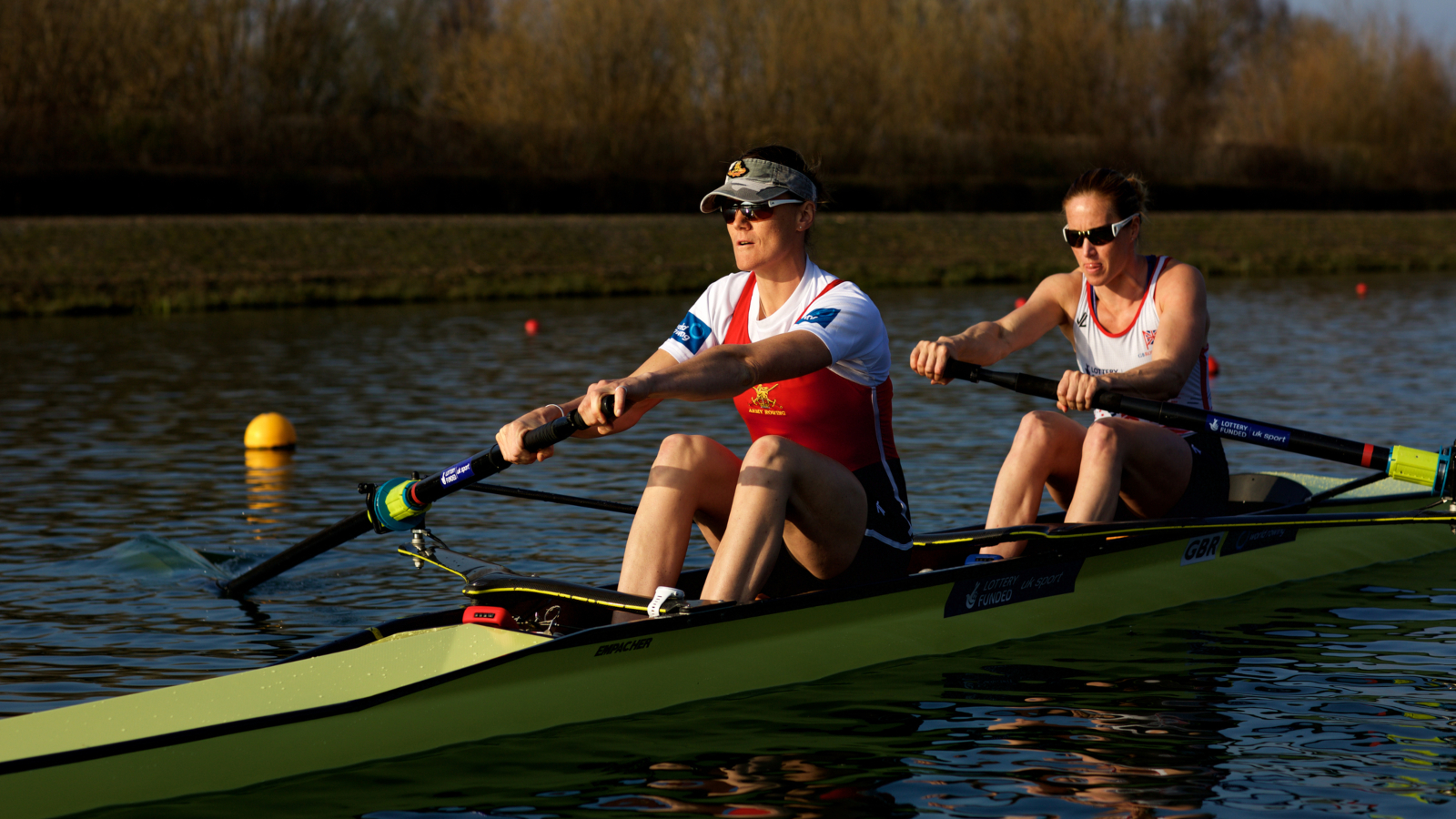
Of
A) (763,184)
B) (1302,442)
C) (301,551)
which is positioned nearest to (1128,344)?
(1302,442)

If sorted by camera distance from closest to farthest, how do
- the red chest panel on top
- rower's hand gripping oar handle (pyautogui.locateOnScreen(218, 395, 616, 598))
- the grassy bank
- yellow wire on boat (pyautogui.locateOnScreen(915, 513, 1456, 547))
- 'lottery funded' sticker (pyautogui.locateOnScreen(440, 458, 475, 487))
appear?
rower's hand gripping oar handle (pyautogui.locateOnScreen(218, 395, 616, 598)), the red chest panel on top, 'lottery funded' sticker (pyautogui.locateOnScreen(440, 458, 475, 487)), yellow wire on boat (pyautogui.locateOnScreen(915, 513, 1456, 547)), the grassy bank

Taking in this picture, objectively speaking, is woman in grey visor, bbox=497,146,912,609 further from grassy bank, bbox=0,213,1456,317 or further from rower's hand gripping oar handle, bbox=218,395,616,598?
grassy bank, bbox=0,213,1456,317

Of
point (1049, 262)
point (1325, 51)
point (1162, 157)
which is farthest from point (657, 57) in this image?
point (1325, 51)

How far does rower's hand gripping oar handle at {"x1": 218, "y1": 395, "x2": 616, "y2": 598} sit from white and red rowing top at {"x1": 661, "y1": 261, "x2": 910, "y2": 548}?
1.84 feet

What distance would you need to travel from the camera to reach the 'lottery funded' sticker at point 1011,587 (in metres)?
5.48

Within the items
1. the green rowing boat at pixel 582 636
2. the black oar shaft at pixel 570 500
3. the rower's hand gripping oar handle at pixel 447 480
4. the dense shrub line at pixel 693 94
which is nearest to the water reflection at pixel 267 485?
the green rowing boat at pixel 582 636

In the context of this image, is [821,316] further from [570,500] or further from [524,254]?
[524,254]

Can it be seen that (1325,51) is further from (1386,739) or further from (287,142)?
(1386,739)

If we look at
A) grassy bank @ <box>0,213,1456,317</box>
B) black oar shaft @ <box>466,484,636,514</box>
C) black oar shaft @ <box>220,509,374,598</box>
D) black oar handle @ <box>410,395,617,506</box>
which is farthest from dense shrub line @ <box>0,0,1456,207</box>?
black oar handle @ <box>410,395,617,506</box>

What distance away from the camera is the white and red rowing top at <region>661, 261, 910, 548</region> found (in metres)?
4.76

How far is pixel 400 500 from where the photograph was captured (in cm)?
579

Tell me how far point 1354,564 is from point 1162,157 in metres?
40.2

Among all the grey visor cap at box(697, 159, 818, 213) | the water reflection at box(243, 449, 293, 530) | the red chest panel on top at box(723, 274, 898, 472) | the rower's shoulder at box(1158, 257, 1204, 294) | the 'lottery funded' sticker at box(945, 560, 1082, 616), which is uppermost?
the grey visor cap at box(697, 159, 818, 213)

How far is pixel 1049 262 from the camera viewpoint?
30859 millimetres
